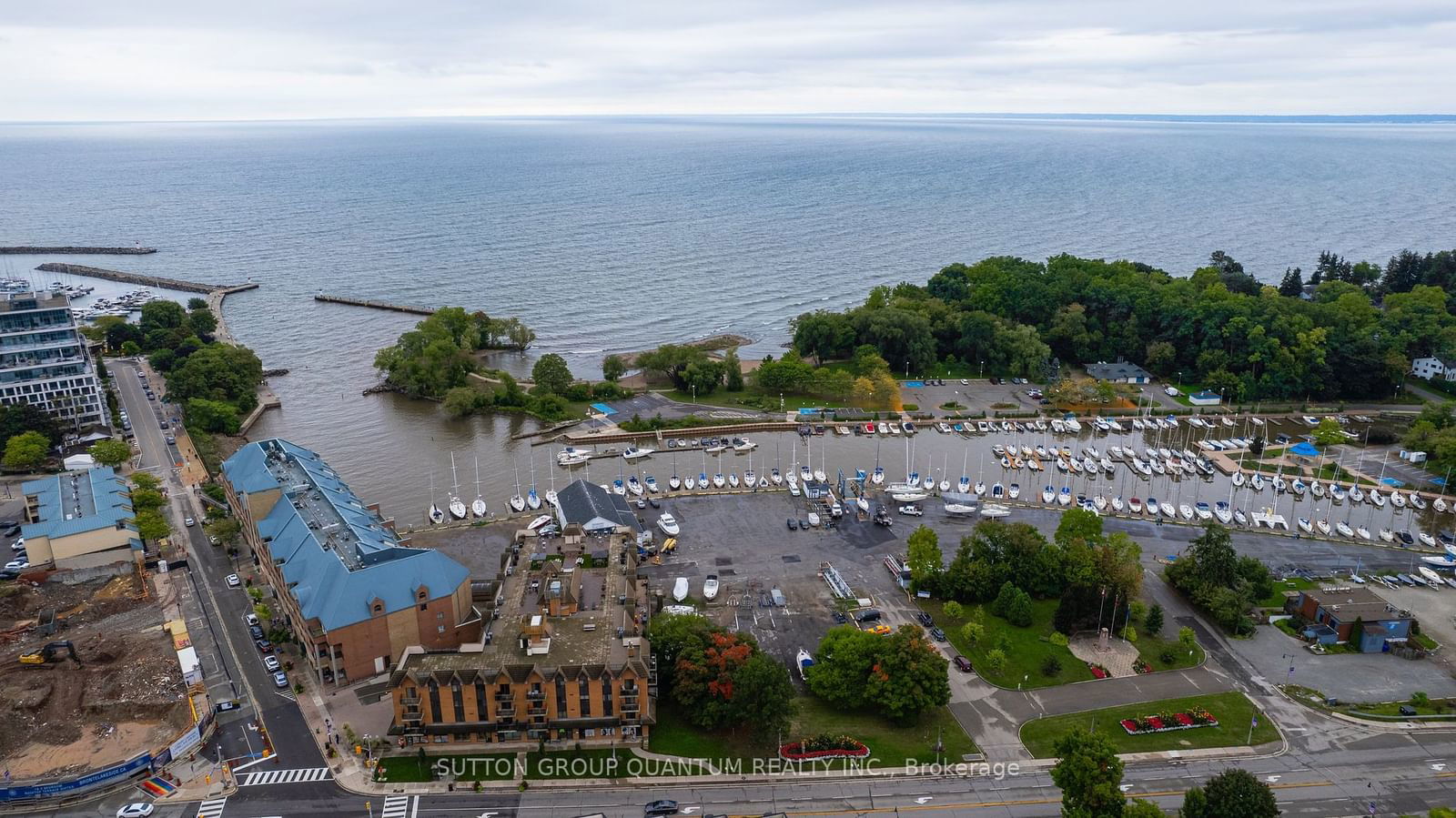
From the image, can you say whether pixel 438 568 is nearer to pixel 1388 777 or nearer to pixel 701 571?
pixel 701 571

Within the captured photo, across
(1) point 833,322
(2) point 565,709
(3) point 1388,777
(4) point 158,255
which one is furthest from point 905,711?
(4) point 158,255

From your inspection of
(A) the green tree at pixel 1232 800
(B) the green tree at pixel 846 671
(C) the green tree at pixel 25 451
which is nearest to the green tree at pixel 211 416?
(C) the green tree at pixel 25 451

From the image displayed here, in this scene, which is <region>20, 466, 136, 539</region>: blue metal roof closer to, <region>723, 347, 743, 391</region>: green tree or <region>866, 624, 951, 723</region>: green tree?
<region>866, 624, 951, 723</region>: green tree

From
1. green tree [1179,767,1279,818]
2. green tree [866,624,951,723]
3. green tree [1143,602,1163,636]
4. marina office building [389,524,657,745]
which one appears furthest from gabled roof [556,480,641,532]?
green tree [1179,767,1279,818]

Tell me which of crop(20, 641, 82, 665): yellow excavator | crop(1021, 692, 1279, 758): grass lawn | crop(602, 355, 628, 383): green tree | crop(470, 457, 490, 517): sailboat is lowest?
crop(1021, 692, 1279, 758): grass lawn

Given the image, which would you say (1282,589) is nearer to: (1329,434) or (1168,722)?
(1168,722)

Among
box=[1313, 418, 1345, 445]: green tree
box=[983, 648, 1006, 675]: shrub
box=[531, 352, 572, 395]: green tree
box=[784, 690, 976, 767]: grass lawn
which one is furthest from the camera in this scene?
box=[531, 352, 572, 395]: green tree
